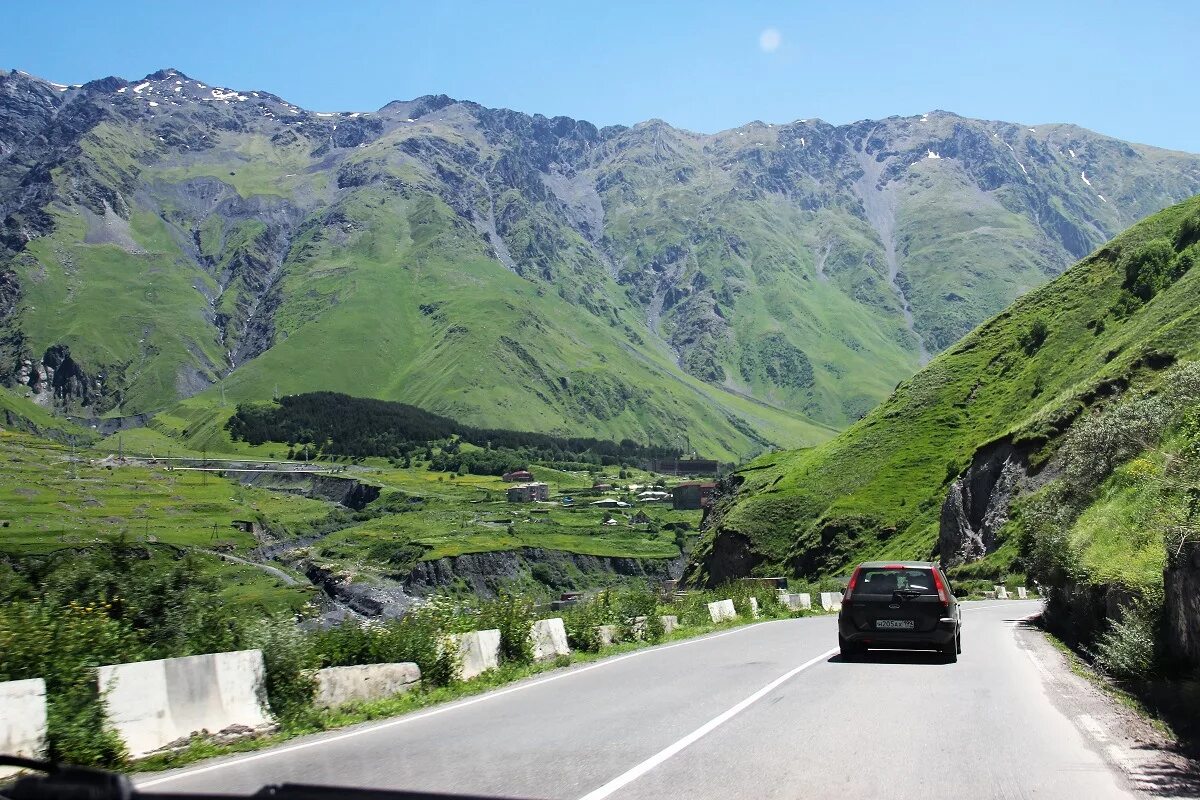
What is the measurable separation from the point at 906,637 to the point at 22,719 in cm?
1592

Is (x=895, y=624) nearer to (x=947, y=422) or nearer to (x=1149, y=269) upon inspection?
(x=947, y=422)

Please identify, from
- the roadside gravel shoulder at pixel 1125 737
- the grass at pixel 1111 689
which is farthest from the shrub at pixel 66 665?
the grass at pixel 1111 689

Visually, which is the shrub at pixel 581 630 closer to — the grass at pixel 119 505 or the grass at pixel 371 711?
the grass at pixel 371 711

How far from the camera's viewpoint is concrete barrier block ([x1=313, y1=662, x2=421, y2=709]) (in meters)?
13.8

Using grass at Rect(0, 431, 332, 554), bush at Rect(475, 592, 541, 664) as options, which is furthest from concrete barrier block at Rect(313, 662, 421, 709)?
grass at Rect(0, 431, 332, 554)

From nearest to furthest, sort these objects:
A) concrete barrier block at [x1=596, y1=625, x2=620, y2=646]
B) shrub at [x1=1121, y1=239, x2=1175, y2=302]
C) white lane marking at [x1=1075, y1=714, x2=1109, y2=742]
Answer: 1. white lane marking at [x1=1075, y1=714, x2=1109, y2=742]
2. concrete barrier block at [x1=596, y1=625, x2=620, y2=646]
3. shrub at [x1=1121, y1=239, x2=1175, y2=302]

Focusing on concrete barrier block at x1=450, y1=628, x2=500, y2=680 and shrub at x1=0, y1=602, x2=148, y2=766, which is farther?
concrete barrier block at x1=450, y1=628, x2=500, y2=680

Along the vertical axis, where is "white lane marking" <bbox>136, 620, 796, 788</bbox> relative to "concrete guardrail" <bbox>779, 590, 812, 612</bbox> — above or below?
above

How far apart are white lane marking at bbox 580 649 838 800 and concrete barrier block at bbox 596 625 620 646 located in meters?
6.93

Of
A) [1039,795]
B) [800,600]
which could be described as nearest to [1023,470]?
[800,600]

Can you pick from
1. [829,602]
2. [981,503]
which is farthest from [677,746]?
[981,503]

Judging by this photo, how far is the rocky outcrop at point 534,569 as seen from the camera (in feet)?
436

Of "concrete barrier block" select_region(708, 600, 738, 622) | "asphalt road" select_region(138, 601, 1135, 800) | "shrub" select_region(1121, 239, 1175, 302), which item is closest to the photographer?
"asphalt road" select_region(138, 601, 1135, 800)

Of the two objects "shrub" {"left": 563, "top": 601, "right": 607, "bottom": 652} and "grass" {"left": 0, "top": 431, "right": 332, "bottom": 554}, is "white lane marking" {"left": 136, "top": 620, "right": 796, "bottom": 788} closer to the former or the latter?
"shrub" {"left": 563, "top": 601, "right": 607, "bottom": 652}
